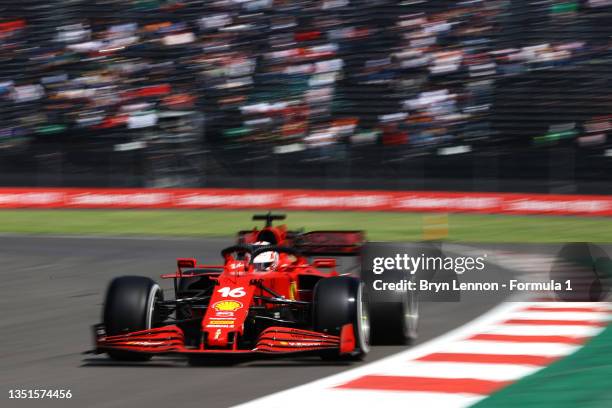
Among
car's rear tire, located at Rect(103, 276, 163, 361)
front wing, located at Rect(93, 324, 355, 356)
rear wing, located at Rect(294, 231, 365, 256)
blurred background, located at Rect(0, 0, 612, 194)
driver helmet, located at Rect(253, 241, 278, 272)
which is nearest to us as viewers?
front wing, located at Rect(93, 324, 355, 356)

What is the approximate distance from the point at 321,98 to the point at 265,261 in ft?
53.7

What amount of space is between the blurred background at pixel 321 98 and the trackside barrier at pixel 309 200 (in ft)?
0.73

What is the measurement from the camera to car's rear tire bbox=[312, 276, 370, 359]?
783cm

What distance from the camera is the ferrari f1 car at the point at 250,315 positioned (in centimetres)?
770

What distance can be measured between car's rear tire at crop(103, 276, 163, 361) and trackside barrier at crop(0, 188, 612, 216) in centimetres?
1534

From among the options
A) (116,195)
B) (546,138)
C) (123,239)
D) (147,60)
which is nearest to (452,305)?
(123,239)

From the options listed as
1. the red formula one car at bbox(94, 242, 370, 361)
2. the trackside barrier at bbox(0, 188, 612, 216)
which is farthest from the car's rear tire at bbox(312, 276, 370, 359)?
the trackside barrier at bbox(0, 188, 612, 216)

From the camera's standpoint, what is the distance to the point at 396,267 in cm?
932

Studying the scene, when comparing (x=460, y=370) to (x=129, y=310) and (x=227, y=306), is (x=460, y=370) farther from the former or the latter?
(x=129, y=310)

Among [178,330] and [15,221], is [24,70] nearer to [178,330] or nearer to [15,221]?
[15,221]

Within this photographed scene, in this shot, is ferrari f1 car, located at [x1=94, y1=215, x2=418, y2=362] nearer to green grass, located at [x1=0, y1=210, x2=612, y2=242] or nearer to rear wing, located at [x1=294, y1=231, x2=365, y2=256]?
rear wing, located at [x1=294, y1=231, x2=365, y2=256]

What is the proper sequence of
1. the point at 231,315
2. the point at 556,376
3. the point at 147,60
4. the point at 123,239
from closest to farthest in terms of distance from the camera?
the point at 556,376 → the point at 231,315 → the point at 123,239 → the point at 147,60

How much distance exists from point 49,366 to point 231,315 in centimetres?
136

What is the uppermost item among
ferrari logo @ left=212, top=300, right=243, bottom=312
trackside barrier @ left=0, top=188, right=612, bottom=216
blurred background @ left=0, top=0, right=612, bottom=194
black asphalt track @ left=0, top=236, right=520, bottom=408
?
blurred background @ left=0, top=0, right=612, bottom=194
